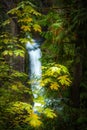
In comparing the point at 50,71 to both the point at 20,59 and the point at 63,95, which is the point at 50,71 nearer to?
the point at 63,95

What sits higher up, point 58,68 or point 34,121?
point 58,68

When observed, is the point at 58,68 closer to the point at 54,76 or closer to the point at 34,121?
the point at 54,76

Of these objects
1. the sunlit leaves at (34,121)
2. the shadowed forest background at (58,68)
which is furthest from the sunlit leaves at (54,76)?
the sunlit leaves at (34,121)

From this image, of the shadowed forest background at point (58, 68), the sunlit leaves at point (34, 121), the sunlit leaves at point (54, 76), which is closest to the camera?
the sunlit leaves at point (34, 121)

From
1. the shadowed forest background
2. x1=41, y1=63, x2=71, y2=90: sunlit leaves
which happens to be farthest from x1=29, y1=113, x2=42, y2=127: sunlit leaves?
x1=41, y1=63, x2=71, y2=90: sunlit leaves

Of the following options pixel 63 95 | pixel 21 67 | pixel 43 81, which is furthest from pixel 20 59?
pixel 43 81

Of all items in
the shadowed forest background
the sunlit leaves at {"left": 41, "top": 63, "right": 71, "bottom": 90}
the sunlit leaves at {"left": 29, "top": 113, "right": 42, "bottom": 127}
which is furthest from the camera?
the shadowed forest background

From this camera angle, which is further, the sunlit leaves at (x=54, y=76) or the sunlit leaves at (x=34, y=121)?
the sunlit leaves at (x=54, y=76)

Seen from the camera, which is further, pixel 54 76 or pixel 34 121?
pixel 54 76

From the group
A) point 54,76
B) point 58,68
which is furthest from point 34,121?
point 58,68

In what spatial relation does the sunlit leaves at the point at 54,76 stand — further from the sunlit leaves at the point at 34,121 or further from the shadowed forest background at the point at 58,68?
the sunlit leaves at the point at 34,121

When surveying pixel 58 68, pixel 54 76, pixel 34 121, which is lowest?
pixel 34 121

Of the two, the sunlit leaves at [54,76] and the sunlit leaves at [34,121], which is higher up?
the sunlit leaves at [54,76]

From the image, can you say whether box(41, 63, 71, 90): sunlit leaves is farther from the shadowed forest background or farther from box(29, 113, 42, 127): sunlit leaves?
box(29, 113, 42, 127): sunlit leaves
